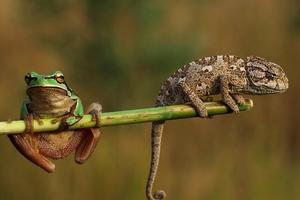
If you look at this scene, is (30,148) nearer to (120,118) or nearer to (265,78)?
(120,118)

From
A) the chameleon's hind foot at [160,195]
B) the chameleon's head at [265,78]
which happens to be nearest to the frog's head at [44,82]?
the chameleon's hind foot at [160,195]

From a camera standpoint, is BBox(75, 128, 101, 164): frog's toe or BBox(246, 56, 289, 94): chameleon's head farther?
BBox(246, 56, 289, 94): chameleon's head

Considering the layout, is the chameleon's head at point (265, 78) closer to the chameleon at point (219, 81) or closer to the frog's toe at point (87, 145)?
the chameleon at point (219, 81)

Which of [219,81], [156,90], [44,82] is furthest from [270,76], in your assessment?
[156,90]

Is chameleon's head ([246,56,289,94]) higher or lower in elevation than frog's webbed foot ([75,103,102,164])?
higher

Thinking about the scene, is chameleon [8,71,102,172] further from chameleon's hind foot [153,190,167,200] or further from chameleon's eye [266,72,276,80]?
chameleon's eye [266,72,276,80]

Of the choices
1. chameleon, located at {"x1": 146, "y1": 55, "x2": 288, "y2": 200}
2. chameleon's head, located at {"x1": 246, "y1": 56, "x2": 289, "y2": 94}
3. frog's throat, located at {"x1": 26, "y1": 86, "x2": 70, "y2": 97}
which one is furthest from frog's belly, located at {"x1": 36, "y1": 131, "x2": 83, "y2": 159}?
chameleon's head, located at {"x1": 246, "y1": 56, "x2": 289, "y2": 94}
